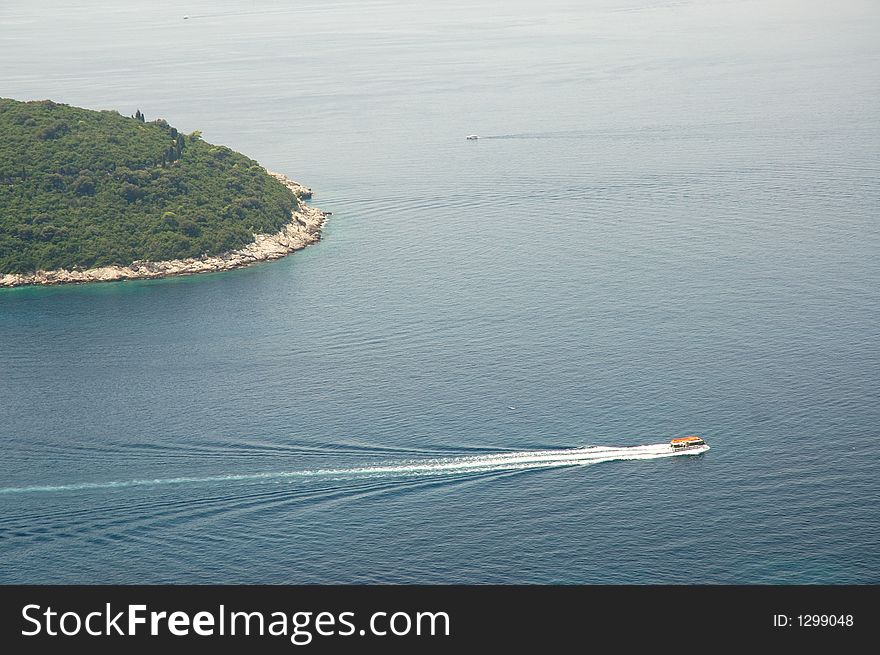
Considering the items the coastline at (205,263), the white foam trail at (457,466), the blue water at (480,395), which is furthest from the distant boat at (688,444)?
the coastline at (205,263)

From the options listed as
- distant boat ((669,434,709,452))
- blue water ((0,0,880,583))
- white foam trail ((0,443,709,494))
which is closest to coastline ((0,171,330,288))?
blue water ((0,0,880,583))

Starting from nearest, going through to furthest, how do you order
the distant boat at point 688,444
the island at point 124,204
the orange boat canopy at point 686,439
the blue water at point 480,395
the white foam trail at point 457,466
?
the blue water at point 480,395
the white foam trail at point 457,466
the distant boat at point 688,444
the orange boat canopy at point 686,439
the island at point 124,204

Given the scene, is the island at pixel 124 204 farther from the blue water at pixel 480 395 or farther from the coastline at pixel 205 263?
the blue water at pixel 480 395

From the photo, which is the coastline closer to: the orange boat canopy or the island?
the island

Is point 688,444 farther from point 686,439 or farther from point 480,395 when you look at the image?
point 480,395

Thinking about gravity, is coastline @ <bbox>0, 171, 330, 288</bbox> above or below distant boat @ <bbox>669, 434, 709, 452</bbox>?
above

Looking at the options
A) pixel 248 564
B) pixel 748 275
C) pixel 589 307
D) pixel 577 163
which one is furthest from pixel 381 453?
pixel 577 163
